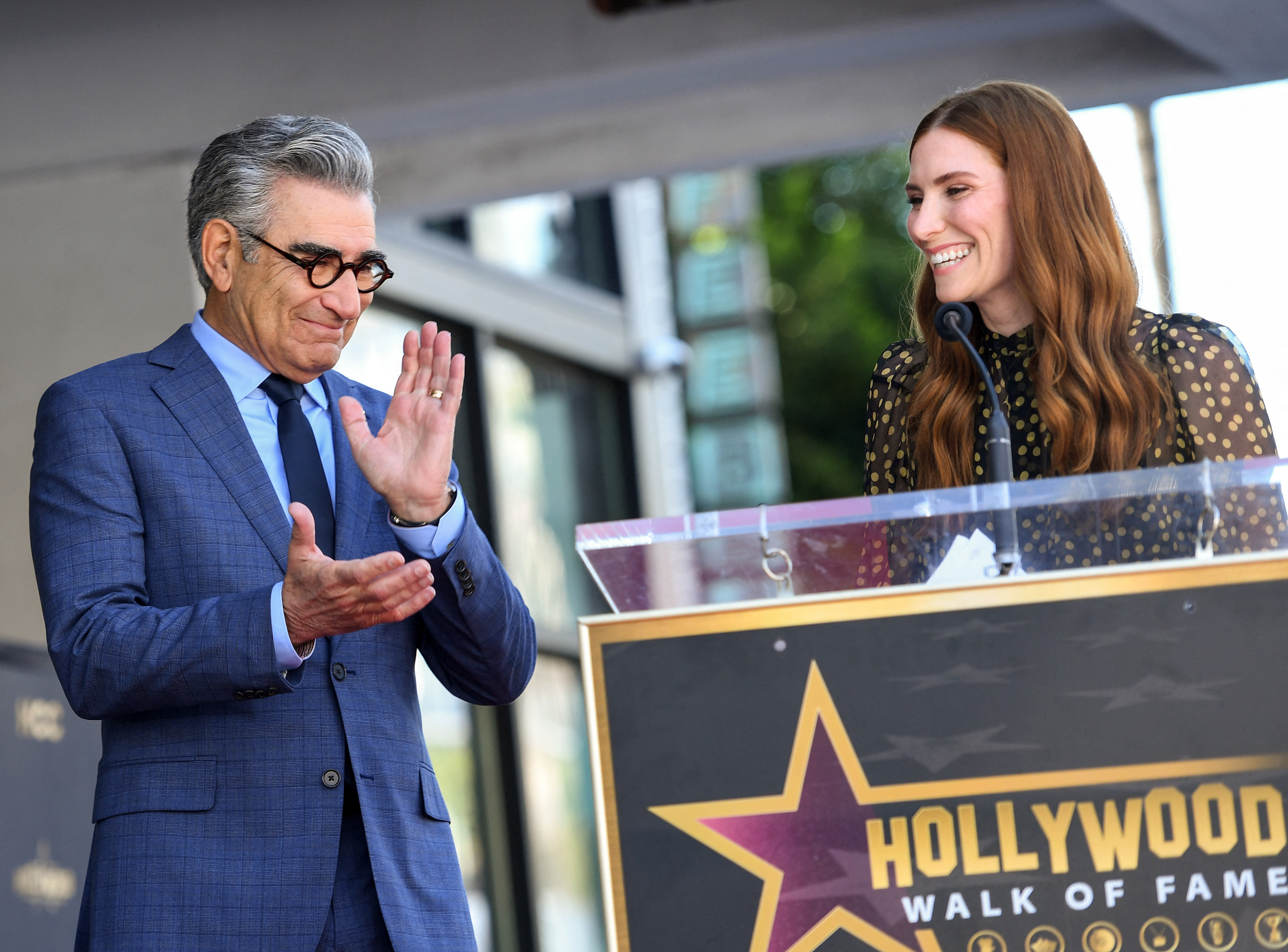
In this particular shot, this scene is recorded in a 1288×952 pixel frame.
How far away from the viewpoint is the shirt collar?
237 centimetres

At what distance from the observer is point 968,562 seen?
1.65 metres

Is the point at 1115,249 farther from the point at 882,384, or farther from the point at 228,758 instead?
the point at 228,758

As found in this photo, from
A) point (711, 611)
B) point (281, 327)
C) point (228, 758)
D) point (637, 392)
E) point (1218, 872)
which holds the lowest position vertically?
point (1218, 872)

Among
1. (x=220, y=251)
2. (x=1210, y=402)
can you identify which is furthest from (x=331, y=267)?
(x=1210, y=402)

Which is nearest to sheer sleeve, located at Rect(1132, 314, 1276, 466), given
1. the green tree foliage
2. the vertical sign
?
the vertical sign

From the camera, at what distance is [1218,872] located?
150 cm

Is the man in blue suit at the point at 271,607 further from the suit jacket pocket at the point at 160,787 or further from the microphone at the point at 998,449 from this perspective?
the microphone at the point at 998,449

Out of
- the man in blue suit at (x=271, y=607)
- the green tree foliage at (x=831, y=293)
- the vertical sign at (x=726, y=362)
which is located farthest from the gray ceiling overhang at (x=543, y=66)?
the green tree foliage at (x=831, y=293)

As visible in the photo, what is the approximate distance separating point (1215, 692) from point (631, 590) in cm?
56

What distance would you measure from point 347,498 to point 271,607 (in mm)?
310

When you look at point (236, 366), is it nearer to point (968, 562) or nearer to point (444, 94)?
point (968, 562)

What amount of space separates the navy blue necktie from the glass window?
246 inches

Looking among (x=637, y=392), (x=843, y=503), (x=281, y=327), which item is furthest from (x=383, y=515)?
Result: (x=637, y=392)

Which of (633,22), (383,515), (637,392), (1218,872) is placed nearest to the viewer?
(1218,872)
